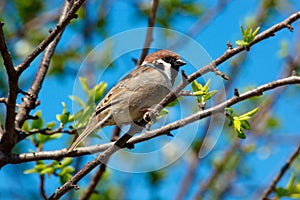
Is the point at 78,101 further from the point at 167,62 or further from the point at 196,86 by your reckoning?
the point at 196,86

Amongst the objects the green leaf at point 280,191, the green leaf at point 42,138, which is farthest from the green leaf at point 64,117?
the green leaf at point 280,191

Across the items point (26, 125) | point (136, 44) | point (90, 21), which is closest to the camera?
point (26, 125)

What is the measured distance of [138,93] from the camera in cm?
385

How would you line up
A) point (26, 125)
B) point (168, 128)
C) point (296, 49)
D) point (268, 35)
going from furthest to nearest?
point (296, 49) < point (26, 125) < point (168, 128) < point (268, 35)

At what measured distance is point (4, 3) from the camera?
6473 millimetres

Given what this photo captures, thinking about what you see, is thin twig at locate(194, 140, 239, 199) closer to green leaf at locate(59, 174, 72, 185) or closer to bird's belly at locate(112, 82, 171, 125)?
bird's belly at locate(112, 82, 171, 125)

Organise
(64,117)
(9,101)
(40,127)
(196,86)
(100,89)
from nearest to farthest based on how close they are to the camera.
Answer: (9,101) < (196,86) < (64,117) < (40,127) < (100,89)

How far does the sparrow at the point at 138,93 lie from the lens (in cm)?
364

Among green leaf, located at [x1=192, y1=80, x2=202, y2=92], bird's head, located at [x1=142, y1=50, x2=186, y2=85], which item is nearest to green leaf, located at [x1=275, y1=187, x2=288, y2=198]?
bird's head, located at [x1=142, y1=50, x2=186, y2=85]

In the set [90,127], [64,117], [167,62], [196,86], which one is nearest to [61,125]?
[64,117]

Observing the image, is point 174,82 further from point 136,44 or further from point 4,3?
point 4,3

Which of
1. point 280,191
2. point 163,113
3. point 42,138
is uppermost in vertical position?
point 163,113

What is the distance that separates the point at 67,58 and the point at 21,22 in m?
0.71

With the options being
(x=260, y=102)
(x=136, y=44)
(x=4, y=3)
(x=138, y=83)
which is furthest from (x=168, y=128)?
(x=4, y=3)
